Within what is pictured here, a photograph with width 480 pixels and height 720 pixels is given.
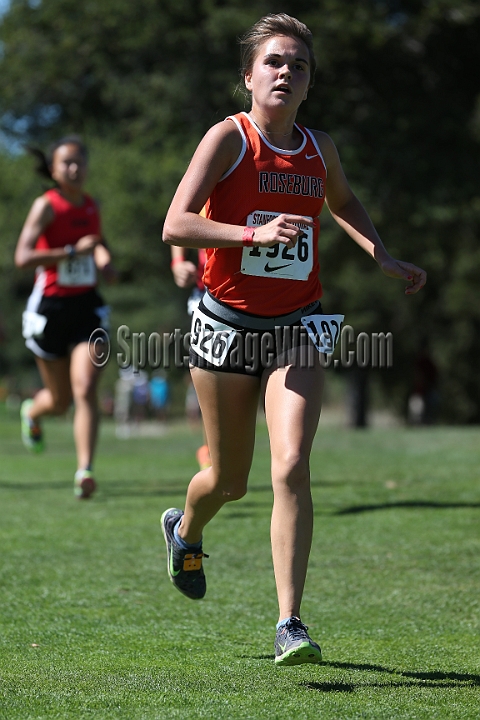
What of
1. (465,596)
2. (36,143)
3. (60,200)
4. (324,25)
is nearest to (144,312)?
(36,143)

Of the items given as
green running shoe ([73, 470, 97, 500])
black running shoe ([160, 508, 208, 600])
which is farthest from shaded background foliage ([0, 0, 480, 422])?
black running shoe ([160, 508, 208, 600])

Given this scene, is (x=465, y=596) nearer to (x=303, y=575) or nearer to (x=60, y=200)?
(x=303, y=575)

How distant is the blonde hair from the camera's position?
3916mm

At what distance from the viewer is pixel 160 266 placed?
92.2 feet

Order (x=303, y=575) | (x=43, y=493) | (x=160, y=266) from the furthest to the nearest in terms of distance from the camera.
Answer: (x=160, y=266), (x=43, y=493), (x=303, y=575)

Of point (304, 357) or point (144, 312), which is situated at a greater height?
point (144, 312)

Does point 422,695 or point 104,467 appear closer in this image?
point 422,695

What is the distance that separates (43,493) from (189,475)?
6.71 ft

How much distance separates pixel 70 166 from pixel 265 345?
A: 4608mm

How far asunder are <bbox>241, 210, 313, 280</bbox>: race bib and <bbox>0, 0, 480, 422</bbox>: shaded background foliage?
36.6ft

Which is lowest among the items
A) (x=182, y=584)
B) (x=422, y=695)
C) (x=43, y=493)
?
(x=422, y=695)

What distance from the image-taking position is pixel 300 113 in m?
18.8

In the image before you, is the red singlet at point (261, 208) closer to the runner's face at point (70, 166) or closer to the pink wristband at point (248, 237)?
the pink wristband at point (248, 237)

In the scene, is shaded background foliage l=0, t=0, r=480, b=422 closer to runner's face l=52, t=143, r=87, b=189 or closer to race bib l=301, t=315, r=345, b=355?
runner's face l=52, t=143, r=87, b=189
